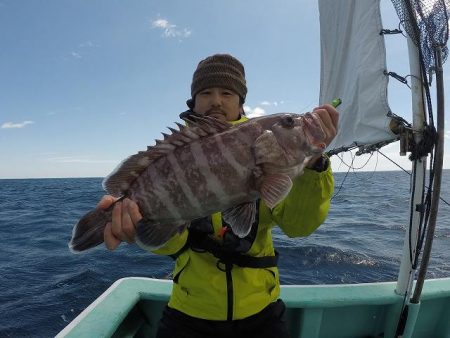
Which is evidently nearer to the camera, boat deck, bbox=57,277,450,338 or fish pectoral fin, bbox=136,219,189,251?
fish pectoral fin, bbox=136,219,189,251

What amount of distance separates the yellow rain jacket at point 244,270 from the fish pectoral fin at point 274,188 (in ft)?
0.95

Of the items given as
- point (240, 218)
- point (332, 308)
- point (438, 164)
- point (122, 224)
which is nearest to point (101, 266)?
point (332, 308)

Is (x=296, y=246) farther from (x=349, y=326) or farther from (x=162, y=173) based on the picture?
(x=162, y=173)

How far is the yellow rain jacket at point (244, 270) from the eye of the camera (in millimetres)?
2408

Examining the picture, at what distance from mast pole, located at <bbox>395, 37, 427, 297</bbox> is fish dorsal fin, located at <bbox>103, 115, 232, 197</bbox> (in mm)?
2386

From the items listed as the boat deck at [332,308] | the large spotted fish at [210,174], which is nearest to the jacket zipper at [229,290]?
the large spotted fish at [210,174]

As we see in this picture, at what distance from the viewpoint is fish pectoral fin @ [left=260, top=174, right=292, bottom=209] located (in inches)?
82.7

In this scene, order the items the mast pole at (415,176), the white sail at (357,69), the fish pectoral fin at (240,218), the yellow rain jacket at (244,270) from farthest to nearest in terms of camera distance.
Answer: the white sail at (357,69) < the mast pole at (415,176) < the yellow rain jacket at (244,270) < the fish pectoral fin at (240,218)

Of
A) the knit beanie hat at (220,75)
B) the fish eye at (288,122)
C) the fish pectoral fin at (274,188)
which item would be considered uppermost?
the knit beanie hat at (220,75)

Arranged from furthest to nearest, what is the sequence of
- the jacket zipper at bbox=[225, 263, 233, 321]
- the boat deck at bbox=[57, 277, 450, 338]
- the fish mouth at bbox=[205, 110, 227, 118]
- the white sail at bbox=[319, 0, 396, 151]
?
1. the white sail at bbox=[319, 0, 396, 151]
2. the boat deck at bbox=[57, 277, 450, 338]
3. the fish mouth at bbox=[205, 110, 227, 118]
4. the jacket zipper at bbox=[225, 263, 233, 321]

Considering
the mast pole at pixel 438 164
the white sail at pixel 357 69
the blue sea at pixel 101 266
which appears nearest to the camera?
the mast pole at pixel 438 164

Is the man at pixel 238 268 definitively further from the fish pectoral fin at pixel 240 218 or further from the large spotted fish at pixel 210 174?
the fish pectoral fin at pixel 240 218

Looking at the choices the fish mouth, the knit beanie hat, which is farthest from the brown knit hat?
the fish mouth

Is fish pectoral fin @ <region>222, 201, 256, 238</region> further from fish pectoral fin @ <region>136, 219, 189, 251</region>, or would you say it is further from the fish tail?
the fish tail
